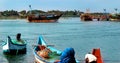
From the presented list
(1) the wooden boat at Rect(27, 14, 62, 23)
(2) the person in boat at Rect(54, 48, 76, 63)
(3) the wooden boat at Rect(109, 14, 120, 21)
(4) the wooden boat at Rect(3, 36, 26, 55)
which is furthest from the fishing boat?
(2) the person in boat at Rect(54, 48, 76, 63)

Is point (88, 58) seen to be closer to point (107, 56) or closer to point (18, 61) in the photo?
point (18, 61)

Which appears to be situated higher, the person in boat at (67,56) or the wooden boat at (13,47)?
the person in boat at (67,56)

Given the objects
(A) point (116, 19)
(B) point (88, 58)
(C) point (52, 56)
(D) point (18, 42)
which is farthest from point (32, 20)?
(B) point (88, 58)

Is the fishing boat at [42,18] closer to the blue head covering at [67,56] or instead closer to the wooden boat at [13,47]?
the wooden boat at [13,47]

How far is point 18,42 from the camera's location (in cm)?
3020

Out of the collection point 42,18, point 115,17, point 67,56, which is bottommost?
point 115,17

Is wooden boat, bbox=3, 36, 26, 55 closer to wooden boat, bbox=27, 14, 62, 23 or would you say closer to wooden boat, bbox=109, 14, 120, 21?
wooden boat, bbox=27, 14, 62, 23

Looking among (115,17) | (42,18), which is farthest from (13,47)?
(115,17)

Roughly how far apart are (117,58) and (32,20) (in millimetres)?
108516

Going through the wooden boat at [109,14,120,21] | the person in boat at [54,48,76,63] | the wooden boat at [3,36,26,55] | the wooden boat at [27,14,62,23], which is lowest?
the wooden boat at [109,14,120,21]

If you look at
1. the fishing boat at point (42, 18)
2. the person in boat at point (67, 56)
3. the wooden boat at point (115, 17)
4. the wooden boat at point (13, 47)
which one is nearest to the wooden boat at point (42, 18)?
the fishing boat at point (42, 18)

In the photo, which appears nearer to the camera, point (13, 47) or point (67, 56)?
point (67, 56)

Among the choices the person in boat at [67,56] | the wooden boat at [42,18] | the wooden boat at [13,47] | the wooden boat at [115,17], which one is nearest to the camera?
the person in boat at [67,56]

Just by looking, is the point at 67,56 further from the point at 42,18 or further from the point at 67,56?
the point at 42,18
